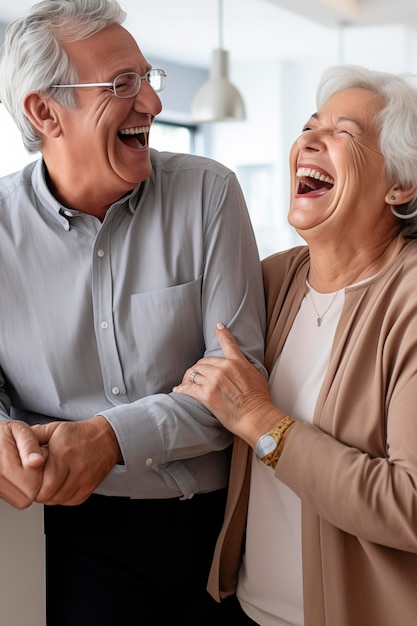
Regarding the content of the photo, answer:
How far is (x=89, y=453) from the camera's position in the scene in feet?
4.50

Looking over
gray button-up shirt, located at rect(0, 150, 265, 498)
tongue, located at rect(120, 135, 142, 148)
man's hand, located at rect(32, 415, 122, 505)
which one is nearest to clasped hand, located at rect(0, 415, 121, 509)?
man's hand, located at rect(32, 415, 122, 505)

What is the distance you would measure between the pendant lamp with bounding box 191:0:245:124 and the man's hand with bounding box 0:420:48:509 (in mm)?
4676

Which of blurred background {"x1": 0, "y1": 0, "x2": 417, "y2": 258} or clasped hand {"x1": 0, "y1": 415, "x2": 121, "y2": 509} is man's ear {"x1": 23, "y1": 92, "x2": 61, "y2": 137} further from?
blurred background {"x1": 0, "y1": 0, "x2": 417, "y2": 258}

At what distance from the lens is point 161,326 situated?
1573mm

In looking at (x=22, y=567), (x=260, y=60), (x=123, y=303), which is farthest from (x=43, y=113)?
(x=260, y=60)

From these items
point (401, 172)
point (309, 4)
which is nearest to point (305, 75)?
point (309, 4)

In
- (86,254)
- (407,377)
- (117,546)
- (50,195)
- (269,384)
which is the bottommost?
(117,546)

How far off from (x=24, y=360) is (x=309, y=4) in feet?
16.7

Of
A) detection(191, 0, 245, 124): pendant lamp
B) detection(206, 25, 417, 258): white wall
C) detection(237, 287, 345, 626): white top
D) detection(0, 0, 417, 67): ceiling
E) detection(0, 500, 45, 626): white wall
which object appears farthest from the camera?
detection(206, 25, 417, 258): white wall

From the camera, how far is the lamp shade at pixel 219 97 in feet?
18.7

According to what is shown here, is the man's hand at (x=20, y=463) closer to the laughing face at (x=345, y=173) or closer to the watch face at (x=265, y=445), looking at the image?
the watch face at (x=265, y=445)

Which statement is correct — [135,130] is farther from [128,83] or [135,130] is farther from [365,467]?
[365,467]

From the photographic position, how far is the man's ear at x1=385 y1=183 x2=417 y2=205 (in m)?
1.57

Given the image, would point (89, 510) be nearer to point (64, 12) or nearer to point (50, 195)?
point (50, 195)
